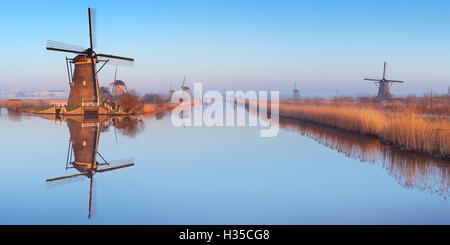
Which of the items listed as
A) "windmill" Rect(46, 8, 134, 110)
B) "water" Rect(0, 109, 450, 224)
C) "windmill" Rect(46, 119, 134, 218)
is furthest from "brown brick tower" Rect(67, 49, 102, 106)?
"water" Rect(0, 109, 450, 224)

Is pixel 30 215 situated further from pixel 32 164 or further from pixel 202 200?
pixel 32 164

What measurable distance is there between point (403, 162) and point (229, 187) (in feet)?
14.3

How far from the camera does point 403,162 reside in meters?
7.00

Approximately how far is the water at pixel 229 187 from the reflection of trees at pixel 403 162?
21mm

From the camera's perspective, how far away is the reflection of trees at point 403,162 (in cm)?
532

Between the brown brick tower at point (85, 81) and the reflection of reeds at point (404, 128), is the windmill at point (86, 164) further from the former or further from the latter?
the brown brick tower at point (85, 81)

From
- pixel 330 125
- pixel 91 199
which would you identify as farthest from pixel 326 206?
pixel 330 125

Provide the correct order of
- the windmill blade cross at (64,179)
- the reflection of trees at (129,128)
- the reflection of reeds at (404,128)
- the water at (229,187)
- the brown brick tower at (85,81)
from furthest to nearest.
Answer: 1. the brown brick tower at (85,81)
2. the reflection of trees at (129,128)
3. the reflection of reeds at (404,128)
4. the windmill blade cross at (64,179)
5. the water at (229,187)

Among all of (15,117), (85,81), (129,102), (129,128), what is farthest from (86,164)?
(15,117)

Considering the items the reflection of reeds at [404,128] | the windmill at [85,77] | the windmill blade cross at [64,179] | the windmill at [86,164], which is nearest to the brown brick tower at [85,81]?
the windmill at [85,77]

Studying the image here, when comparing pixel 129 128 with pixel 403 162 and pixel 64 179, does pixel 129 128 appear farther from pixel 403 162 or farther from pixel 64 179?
pixel 403 162
